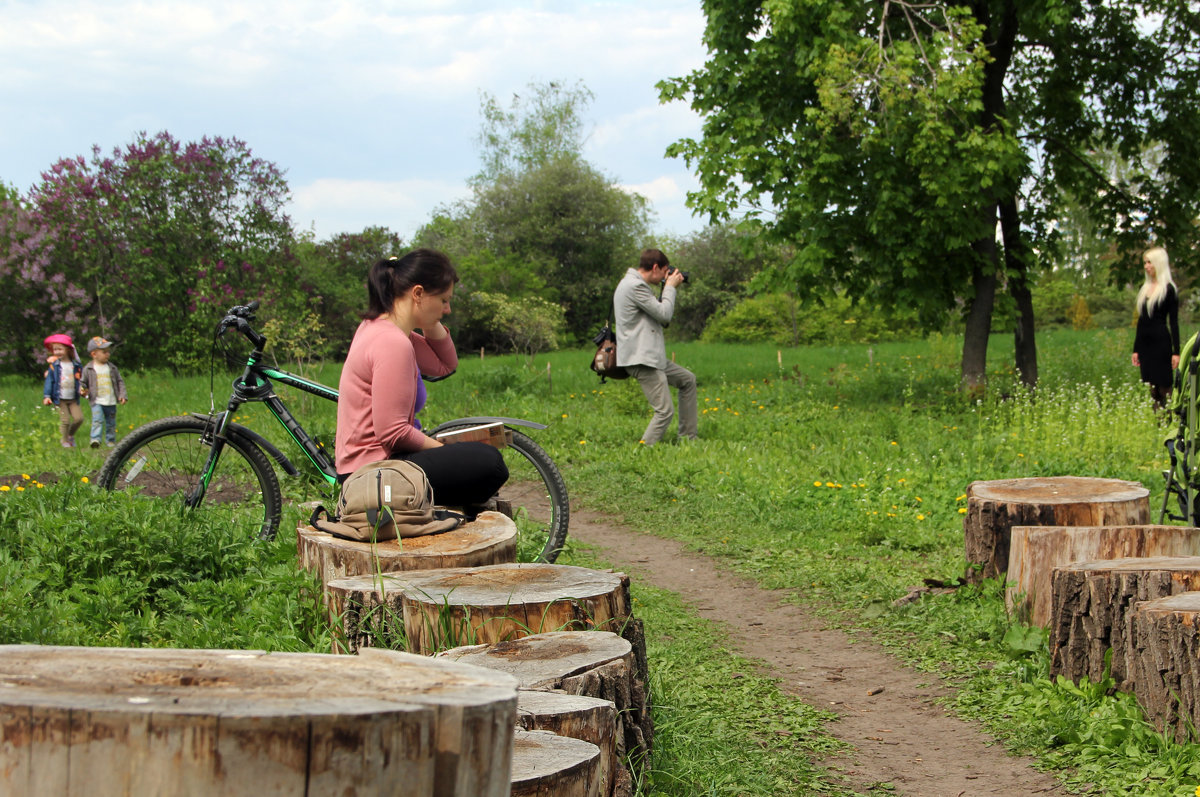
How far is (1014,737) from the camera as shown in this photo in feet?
11.7

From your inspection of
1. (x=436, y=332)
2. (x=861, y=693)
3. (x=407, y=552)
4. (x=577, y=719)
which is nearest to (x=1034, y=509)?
(x=861, y=693)

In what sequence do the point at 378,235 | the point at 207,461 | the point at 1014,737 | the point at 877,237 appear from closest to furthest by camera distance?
the point at 1014,737
the point at 207,461
the point at 877,237
the point at 378,235

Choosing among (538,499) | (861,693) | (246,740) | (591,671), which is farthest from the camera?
(538,499)

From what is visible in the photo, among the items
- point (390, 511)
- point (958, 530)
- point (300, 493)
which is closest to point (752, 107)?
point (958, 530)

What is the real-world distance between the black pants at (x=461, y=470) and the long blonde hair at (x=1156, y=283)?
7.91 meters

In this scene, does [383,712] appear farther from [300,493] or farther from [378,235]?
Answer: [378,235]

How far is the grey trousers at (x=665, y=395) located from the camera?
9.60 metres

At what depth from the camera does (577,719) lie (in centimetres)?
237

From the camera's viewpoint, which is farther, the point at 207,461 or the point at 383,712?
the point at 207,461

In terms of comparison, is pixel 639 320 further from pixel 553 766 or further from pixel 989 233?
pixel 553 766

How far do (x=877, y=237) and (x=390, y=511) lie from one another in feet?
32.1

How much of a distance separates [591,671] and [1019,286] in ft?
40.5

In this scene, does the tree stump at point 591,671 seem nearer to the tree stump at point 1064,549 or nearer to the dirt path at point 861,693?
the dirt path at point 861,693

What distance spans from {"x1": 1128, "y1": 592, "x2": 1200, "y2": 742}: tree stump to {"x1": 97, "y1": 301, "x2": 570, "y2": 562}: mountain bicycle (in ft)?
9.46
